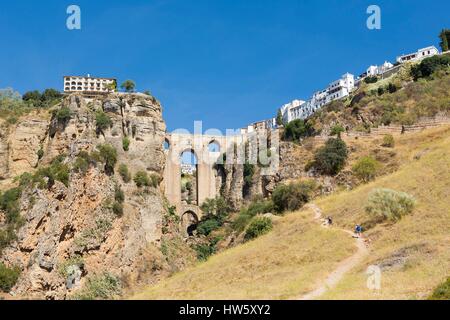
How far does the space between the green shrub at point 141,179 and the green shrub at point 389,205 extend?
86.0ft

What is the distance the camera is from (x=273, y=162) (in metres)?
62.0

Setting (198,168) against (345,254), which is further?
(198,168)

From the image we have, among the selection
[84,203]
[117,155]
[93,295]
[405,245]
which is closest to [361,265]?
[405,245]

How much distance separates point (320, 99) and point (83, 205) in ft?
241

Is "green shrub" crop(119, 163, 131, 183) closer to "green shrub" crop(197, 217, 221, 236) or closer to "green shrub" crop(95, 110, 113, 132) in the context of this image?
"green shrub" crop(95, 110, 113, 132)

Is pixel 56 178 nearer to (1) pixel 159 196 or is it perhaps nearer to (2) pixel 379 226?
(1) pixel 159 196

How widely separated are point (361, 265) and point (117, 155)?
108 feet

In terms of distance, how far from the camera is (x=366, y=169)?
43406mm

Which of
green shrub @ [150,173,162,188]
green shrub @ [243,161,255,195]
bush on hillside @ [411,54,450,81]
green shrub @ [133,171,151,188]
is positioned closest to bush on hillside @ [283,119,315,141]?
green shrub @ [243,161,255,195]

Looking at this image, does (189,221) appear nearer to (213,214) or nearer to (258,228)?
(213,214)

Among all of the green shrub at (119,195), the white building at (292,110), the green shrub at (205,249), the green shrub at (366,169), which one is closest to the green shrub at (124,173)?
the green shrub at (119,195)

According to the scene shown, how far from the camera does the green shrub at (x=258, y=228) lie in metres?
38.7

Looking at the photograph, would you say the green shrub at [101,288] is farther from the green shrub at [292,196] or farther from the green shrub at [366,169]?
the green shrub at [366,169]

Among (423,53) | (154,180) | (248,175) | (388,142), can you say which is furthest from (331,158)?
(423,53)
